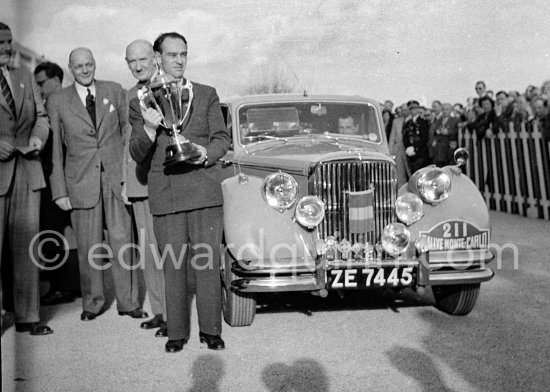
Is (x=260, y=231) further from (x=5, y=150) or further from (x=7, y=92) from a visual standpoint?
(x=7, y=92)

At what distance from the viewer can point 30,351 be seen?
4668mm

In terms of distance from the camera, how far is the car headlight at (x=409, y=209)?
5129 mm

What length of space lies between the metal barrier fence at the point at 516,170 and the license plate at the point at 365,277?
6.83 m

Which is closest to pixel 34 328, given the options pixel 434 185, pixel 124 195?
pixel 124 195

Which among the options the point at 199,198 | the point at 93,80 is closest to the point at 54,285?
the point at 93,80

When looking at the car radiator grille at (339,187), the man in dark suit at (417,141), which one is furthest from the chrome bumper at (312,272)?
the man in dark suit at (417,141)

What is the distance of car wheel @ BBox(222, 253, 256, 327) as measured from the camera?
199 inches

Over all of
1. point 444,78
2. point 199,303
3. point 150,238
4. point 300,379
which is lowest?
point 300,379

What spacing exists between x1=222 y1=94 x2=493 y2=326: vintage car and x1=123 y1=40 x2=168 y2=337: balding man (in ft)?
1.73

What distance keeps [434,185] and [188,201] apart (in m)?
2.01

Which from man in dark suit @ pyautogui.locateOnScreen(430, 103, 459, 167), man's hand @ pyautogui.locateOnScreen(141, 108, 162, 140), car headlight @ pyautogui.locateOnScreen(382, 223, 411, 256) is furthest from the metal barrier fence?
man's hand @ pyautogui.locateOnScreen(141, 108, 162, 140)

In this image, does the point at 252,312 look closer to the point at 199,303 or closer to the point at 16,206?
the point at 199,303

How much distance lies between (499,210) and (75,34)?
31.1 ft

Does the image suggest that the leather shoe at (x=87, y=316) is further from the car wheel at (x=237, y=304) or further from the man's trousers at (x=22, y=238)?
the car wheel at (x=237, y=304)
